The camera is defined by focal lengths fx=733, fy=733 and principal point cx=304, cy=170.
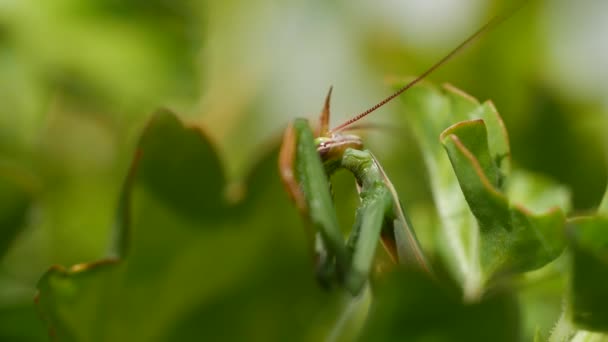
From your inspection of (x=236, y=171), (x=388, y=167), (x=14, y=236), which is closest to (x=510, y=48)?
(x=388, y=167)

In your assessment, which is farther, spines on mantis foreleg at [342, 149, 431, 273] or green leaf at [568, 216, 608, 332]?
spines on mantis foreleg at [342, 149, 431, 273]

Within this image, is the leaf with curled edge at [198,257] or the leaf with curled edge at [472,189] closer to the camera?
the leaf with curled edge at [472,189]

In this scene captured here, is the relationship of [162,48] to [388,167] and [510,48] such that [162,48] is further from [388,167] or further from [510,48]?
[510,48]

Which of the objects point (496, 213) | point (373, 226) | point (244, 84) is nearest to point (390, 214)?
point (373, 226)

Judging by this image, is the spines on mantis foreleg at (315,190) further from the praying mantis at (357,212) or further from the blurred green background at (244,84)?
the blurred green background at (244,84)

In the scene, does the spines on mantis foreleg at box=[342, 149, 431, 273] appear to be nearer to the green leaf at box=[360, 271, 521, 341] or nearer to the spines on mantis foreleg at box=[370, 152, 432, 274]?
the spines on mantis foreleg at box=[370, 152, 432, 274]

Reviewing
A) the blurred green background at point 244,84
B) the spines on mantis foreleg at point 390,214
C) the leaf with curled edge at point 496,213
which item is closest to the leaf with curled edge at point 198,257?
the blurred green background at point 244,84

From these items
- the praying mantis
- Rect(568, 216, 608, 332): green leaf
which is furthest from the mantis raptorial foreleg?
Rect(568, 216, 608, 332): green leaf
